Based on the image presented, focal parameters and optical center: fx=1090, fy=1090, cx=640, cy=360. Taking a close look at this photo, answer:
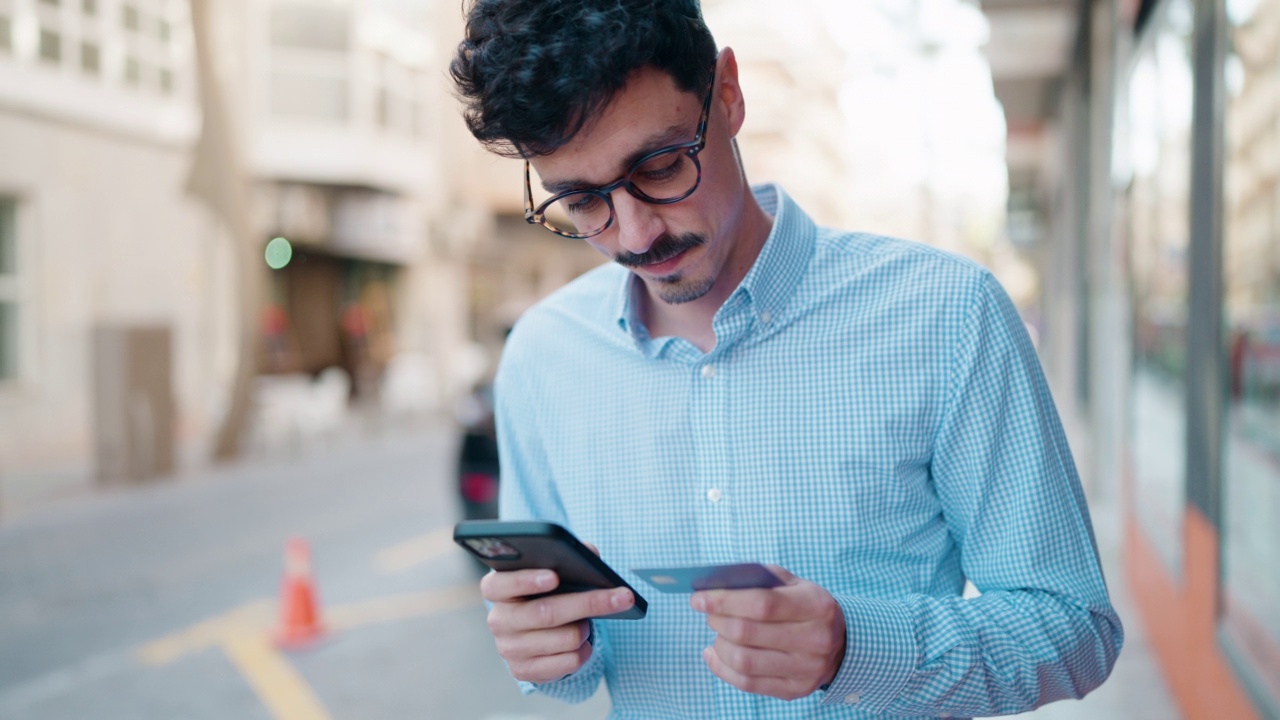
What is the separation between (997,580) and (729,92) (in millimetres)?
893

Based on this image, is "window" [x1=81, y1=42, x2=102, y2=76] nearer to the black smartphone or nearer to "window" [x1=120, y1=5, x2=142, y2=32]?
"window" [x1=120, y1=5, x2=142, y2=32]

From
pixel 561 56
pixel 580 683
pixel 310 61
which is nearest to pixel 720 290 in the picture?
pixel 561 56

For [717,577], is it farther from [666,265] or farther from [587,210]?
[587,210]

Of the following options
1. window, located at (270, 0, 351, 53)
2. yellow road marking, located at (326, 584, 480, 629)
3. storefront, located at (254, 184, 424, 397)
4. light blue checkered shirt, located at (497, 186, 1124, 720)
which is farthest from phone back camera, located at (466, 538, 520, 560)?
window, located at (270, 0, 351, 53)

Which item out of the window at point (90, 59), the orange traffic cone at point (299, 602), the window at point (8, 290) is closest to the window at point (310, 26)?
the window at point (90, 59)

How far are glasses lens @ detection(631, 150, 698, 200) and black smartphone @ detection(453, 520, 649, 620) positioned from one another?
56 cm

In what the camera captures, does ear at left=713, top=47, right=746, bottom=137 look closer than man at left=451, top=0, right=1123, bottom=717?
No

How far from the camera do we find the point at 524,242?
103 feet

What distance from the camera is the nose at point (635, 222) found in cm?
168

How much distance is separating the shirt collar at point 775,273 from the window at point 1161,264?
314 centimetres

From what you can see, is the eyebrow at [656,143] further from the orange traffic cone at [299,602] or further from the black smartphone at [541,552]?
the orange traffic cone at [299,602]

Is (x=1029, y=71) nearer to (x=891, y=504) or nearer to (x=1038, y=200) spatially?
(x=891, y=504)

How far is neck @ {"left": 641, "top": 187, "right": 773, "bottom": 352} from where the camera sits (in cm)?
→ 183

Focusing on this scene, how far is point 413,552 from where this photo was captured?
8.20 metres
